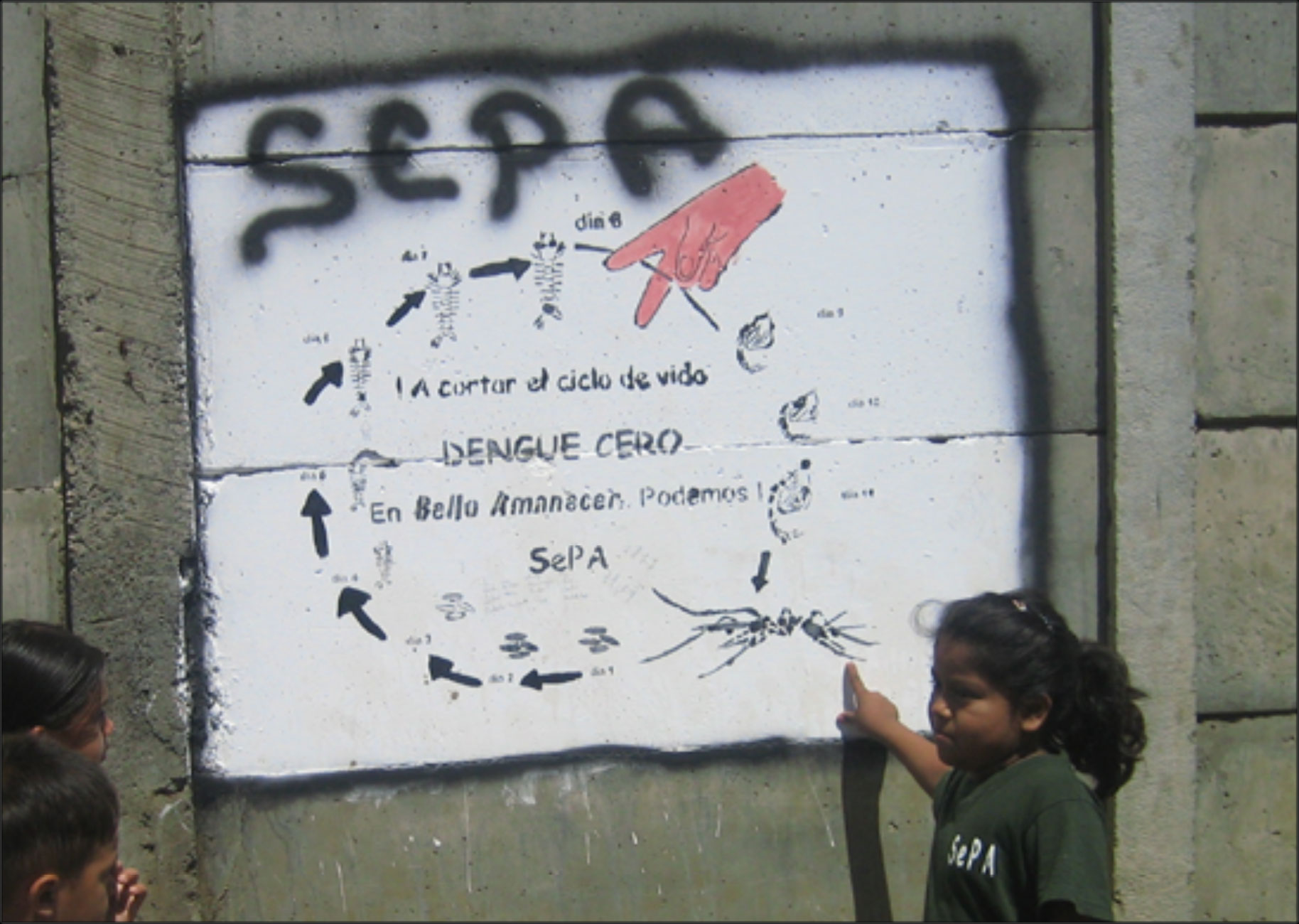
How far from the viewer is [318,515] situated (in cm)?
330

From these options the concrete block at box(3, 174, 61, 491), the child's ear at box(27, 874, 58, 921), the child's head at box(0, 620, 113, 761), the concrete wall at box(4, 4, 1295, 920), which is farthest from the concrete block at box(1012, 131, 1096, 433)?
the child's ear at box(27, 874, 58, 921)

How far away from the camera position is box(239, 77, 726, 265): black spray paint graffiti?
3.28 meters

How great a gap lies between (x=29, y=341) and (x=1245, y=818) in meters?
3.38

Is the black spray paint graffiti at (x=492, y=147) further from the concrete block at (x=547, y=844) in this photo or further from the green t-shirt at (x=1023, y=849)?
the green t-shirt at (x=1023, y=849)

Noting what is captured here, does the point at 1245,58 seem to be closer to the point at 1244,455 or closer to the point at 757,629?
the point at 1244,455

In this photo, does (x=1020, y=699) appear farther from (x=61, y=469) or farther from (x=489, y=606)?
(x=61, y=469)

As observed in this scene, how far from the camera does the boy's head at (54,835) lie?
5.93ft

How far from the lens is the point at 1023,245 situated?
3447 millimetres

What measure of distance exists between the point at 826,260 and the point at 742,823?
146 centimetres

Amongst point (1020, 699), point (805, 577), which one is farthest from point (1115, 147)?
point (1020, 699)

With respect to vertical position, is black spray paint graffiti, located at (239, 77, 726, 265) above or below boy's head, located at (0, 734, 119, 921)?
above

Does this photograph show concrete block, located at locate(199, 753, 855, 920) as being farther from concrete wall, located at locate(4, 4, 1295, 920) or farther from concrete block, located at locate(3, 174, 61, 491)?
concrete block, located at locate(3, 174, 61, 491)

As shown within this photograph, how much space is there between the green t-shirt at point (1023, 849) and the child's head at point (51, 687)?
5.15 feet

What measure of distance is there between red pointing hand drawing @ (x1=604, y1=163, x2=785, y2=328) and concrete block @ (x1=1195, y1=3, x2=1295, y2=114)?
125 cm
